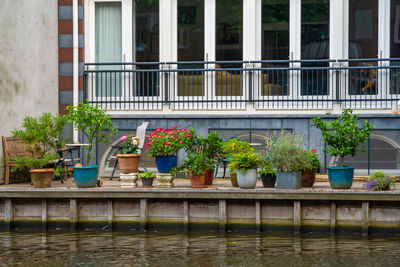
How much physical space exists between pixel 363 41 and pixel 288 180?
17.6 feet

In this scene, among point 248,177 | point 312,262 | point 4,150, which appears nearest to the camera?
point 312,262

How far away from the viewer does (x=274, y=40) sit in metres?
18.7

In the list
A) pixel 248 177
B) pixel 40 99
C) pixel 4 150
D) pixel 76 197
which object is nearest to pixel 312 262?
pixel 248 177

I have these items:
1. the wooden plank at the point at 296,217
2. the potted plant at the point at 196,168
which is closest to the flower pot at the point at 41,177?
the potted plant at the point at 196,168

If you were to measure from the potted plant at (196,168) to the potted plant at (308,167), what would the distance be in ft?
5.90

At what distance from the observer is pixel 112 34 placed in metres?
19.3

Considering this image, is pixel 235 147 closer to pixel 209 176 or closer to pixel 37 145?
pixel 209 176


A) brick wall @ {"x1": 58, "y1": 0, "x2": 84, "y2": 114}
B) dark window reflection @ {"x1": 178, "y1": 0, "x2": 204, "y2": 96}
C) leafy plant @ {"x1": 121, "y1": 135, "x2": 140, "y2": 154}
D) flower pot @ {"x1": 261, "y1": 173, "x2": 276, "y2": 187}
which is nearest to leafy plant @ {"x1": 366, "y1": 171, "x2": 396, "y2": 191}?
flower pot @ {"x1": 261, "y1": 173, "x2": 276, "y2": 187}

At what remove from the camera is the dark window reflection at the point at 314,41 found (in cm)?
1838

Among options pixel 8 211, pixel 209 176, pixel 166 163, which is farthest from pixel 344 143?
pixel 8 211

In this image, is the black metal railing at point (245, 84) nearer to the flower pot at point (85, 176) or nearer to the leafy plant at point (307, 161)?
the leafy plant at point (307, 161)

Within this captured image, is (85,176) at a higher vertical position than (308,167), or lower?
lower

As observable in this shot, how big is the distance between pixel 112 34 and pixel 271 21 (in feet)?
12.8

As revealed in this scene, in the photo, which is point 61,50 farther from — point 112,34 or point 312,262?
point 312,262
